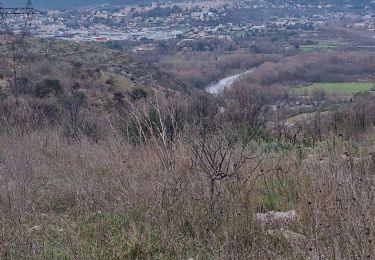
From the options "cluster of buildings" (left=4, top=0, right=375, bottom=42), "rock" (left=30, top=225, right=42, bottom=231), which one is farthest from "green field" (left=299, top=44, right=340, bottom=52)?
"rock" (left=30, top=225, right=42, bottom=231)

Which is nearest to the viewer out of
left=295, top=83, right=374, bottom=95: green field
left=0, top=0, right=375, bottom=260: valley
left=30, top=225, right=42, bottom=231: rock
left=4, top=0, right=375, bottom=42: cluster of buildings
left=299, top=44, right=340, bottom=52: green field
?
left=0, top=0, right=375, bottom=260: valley

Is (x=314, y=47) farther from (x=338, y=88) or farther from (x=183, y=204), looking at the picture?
(x=183, y=204)

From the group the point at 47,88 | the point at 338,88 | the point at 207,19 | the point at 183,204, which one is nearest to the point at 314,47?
the point at 338,88

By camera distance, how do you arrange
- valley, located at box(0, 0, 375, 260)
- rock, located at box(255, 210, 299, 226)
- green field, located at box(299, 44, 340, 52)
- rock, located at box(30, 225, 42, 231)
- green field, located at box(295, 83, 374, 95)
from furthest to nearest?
green field, located at box(299, 44, 340, 52) → green field, located at box(295, 83, 374, 95) → rock, located at box(30, 225, 42, 231) → rock, located at box(255, 210, 299, 226) → valley, located at box(0, 0, 375, 260)

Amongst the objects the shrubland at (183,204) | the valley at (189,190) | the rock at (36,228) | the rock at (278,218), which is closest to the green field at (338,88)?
the valley at (189,190)

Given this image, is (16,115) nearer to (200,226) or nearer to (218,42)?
(200,226)

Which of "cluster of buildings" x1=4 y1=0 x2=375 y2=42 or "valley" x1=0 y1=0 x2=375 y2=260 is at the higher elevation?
"valley" x1=0 y1=0 x2=375 y2=260

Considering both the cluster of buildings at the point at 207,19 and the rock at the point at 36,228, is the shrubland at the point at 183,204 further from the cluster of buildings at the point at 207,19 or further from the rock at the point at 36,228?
the cluster of buildings at the point at 207,19

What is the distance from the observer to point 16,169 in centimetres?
455

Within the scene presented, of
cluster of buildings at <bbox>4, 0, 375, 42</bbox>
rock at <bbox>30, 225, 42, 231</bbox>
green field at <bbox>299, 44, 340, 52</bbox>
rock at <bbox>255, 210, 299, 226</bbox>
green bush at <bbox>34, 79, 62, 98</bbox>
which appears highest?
rock at <bbox>255, 210, 299, 226</bbox>

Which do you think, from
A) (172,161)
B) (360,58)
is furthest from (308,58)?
(172,161)

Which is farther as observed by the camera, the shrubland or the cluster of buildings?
the cluster of buildings

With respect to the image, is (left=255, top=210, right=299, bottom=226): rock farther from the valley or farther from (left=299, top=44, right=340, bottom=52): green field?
(left=299, top=44, right=340, bottom=52): green field

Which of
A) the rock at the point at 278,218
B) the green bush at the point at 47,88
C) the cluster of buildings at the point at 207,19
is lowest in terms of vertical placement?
the cluster of buildings at the point at 207,19
